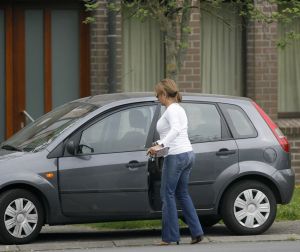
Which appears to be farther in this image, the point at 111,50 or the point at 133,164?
the point at 111,50

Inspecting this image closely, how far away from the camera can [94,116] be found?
11.2 m

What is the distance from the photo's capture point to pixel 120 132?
11195 mm

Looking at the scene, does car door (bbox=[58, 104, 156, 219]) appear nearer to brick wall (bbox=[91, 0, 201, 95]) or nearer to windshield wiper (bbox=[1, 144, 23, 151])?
windshield wiper (bbox=[1, 144, 23, 151])

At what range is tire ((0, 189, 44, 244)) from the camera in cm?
1066

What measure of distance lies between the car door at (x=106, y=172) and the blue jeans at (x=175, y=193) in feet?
1.50

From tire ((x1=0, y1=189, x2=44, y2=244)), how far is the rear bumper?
8.28 feet

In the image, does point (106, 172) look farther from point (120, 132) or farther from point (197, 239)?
point (197, 239)

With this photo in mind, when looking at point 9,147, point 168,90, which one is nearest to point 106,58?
point 9,147

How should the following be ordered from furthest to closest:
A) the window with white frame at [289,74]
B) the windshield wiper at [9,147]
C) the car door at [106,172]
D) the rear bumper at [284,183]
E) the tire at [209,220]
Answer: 1. the window with white frame at [289,74]
2. the tire at [209,220]
3. the rear bumper at [284,183]
4. the windshield wiper at [9,147]
5. the car door at [106,172]

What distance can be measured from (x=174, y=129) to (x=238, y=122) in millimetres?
1381

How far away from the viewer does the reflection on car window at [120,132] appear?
11094 mm

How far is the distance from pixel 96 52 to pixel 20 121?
1585 mm

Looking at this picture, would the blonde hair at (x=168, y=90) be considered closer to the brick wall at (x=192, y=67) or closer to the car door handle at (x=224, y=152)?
the car door handle at (x=224, y=152)

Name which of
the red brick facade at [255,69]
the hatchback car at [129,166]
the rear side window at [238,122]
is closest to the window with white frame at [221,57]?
the red brick facade at [255,69]
